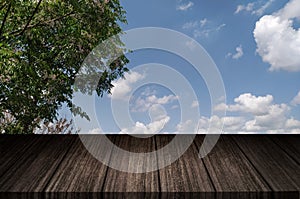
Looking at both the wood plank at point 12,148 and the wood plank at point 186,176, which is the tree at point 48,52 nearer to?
the wood plank at point 12,148

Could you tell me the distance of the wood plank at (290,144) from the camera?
1697mm

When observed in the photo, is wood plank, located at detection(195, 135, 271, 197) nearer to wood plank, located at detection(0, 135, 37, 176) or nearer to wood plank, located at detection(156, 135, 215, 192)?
wood plank, located at detection(156, 135, 215, 192)

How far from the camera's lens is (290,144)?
1849 millimetres

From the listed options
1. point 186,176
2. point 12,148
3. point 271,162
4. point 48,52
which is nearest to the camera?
point 186,176

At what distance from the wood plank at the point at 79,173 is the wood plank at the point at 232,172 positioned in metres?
0.43

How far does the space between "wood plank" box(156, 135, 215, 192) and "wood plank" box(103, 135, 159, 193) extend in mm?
41

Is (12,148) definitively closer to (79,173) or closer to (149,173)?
(79,173)

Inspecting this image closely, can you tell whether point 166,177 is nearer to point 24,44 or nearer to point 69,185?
point 69,185

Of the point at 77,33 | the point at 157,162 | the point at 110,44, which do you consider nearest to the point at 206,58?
the point at 157,162

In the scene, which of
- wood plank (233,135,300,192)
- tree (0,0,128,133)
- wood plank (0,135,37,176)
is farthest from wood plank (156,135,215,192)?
tree (0,0,128,133)

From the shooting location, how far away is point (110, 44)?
25.8 ft

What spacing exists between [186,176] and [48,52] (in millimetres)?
6632

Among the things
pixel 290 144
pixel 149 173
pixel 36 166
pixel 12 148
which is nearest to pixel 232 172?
pixel 149 173

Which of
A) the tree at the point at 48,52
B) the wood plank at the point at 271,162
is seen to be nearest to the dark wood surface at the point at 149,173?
the wood plank at the point at 271,162
